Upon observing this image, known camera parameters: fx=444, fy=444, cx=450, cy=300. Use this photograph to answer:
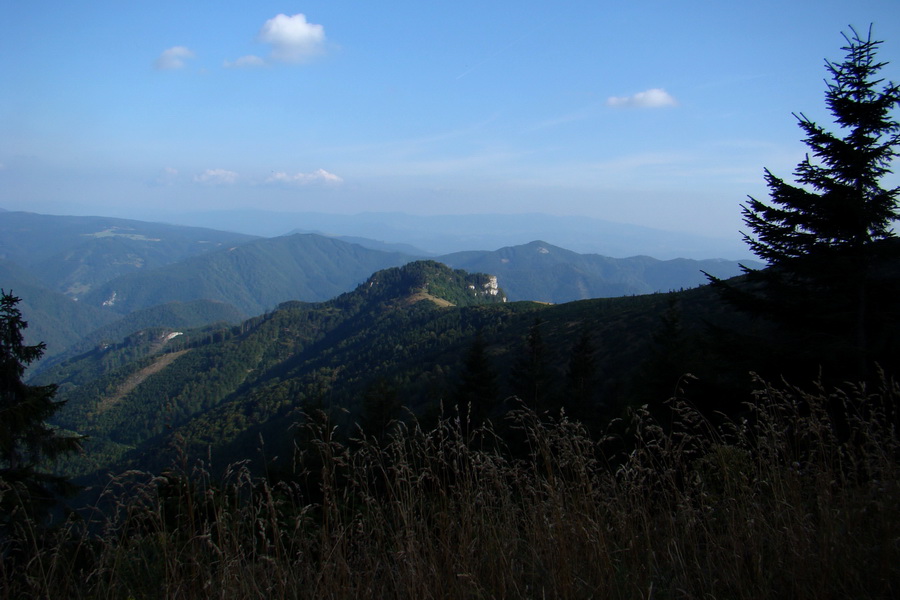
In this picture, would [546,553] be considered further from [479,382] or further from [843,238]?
[479,382]

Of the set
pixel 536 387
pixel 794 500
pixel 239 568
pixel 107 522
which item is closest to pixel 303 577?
pixel 239 568

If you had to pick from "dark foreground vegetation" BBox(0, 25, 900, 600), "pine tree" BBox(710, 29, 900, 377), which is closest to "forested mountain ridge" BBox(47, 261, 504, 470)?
"dark foreground vegetation" BBox(0, 25, 900, 600)

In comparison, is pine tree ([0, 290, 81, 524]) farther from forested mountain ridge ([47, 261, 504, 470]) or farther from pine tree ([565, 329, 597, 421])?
forested mountain ridge ([47, 261, 504, 470])

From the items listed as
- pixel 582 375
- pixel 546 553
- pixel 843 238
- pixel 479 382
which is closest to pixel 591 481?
pixel 546 553

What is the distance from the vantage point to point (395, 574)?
10.1ft

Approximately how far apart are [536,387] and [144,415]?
161729 mm

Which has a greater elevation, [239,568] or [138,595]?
[239,568]

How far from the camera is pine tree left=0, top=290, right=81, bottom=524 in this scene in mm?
8680

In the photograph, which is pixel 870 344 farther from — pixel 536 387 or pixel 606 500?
pixel 536 387

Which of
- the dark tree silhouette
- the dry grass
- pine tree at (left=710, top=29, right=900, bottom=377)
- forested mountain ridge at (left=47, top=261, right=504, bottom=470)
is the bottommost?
forested mountain ridge at (left=47, top=261, right=504, bottom=470)

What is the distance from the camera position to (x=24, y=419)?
8.71 metres

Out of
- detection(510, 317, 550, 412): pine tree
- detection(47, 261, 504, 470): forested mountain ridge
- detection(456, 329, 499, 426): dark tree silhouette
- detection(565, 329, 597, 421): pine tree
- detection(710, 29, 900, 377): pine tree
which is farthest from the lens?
detection(47, 261, 504, 470): forested mountain ridge

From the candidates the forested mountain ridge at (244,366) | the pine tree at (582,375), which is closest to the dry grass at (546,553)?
the pine tree at (582,375)

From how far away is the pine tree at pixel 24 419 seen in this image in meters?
8.68
